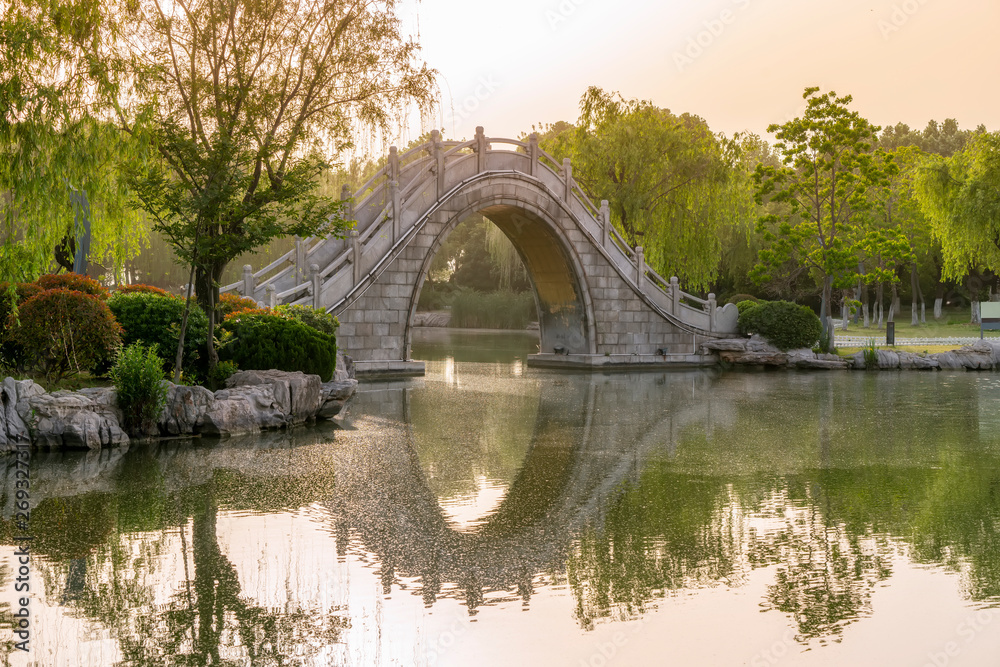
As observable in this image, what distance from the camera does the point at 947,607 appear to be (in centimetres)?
486

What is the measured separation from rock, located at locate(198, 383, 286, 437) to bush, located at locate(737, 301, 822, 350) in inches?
637

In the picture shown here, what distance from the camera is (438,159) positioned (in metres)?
21.2

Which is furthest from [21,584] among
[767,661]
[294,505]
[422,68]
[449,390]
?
[422,68]

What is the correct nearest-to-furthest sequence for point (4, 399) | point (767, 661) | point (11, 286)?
point (767, 661), point (4, 399), point (11, 286)

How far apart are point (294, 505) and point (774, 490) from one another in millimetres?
4022

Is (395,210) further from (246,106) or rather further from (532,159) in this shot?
(246,106)

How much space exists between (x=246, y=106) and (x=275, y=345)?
3330 millimetres

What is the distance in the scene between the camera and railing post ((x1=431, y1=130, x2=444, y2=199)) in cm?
2119

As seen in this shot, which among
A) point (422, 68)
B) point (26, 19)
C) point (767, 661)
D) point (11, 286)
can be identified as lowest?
point (767, 661)

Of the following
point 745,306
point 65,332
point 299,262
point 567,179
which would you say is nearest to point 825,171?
point 745,306

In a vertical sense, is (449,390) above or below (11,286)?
below

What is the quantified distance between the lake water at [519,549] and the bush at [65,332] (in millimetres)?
1980

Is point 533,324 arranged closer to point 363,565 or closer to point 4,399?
point 4,399

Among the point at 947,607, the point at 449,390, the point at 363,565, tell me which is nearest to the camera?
the point at 947,607
